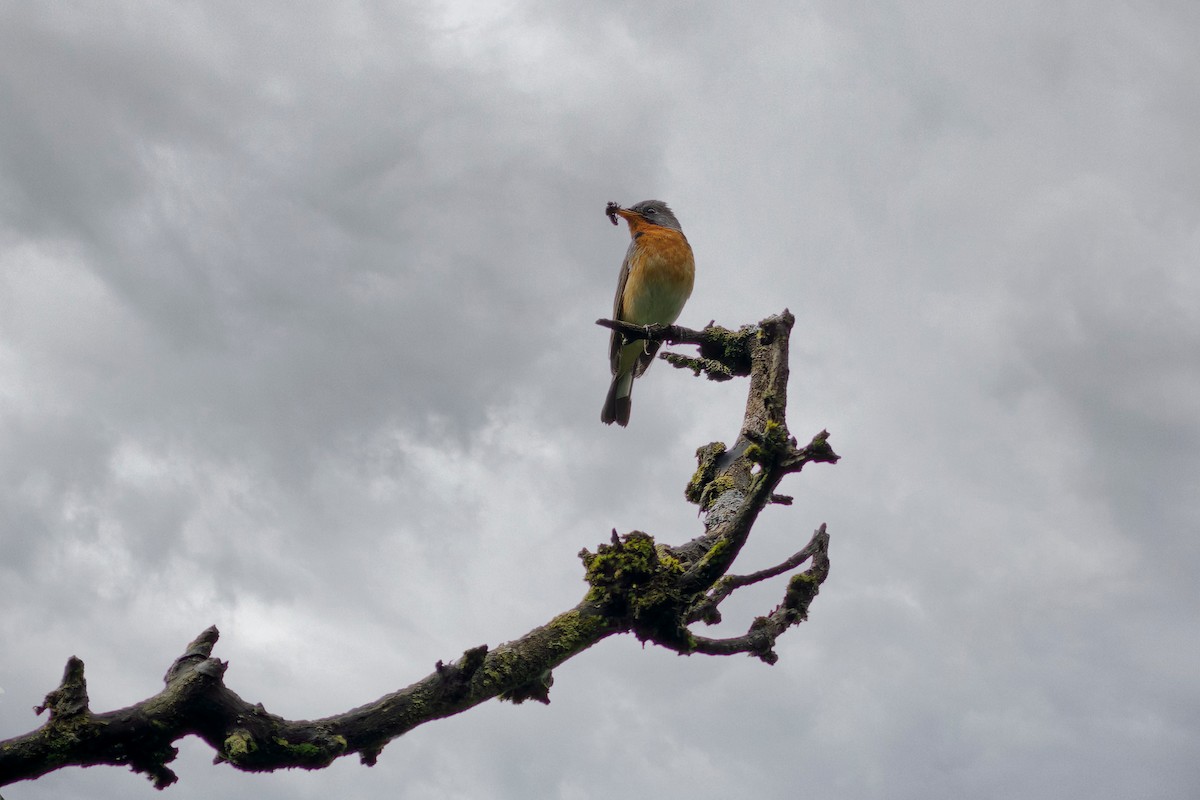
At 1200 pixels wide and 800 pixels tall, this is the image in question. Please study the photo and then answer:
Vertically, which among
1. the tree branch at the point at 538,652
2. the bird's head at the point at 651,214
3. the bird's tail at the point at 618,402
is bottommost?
the tree branch at the point at 538,652

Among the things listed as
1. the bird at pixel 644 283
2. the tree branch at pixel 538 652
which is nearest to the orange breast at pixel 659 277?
the bird at pixel 644 283

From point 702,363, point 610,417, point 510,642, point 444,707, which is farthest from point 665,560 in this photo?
point 610,417

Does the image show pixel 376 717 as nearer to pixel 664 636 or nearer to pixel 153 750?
pixel 153 750

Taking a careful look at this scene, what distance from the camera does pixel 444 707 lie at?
12.6 feet

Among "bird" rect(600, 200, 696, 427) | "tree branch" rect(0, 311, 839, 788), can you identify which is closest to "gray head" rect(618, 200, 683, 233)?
"bird" rect(600, 200, 696, 427)

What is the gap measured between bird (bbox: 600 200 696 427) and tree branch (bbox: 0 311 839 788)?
4240mm

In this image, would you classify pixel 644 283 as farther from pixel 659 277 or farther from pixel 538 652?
pixel 538 652

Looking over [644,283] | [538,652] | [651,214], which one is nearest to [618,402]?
[644,283]

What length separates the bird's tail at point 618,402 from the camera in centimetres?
1068

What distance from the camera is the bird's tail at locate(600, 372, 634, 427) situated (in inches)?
420

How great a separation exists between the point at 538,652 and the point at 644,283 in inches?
292

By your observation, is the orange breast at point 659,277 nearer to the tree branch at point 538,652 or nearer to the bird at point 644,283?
the bird at point 644,283

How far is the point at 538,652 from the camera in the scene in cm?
420

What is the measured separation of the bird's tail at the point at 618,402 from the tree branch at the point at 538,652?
13.9ft
